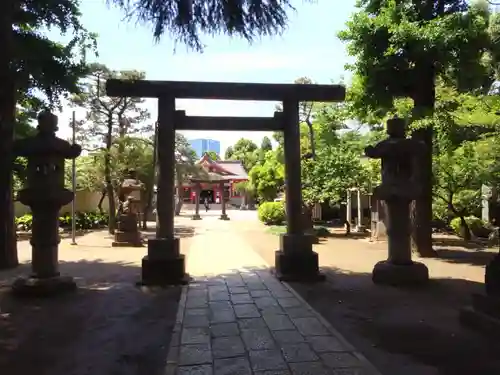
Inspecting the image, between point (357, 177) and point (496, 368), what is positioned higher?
point (357, 177)

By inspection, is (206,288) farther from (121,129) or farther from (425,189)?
(121,129)

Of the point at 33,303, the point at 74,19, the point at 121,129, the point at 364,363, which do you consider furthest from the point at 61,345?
the point at 121,129

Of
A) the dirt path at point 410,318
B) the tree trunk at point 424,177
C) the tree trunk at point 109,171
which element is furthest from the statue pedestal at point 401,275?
the tree trunk at point 109,171

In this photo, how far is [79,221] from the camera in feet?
74.9

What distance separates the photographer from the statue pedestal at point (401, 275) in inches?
321

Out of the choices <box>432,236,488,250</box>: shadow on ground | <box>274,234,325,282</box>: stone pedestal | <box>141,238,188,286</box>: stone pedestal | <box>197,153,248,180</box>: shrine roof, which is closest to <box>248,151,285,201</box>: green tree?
<box>197,153,248,180</box>: shrine roof

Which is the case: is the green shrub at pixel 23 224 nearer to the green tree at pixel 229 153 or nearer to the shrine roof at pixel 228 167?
the shrine roof at pixel 228 167

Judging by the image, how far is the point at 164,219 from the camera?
334 inches

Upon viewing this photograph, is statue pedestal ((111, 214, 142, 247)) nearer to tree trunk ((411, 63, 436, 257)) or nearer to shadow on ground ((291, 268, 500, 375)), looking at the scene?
shadow on ground ((291, 268, 500, 375))

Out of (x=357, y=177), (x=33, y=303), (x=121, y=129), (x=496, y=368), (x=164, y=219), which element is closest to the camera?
(x=496, y=368)

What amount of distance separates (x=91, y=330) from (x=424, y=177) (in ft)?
31.6

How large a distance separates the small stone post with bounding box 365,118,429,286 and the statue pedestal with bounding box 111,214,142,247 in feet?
32.9

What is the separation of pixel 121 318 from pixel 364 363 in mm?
3366

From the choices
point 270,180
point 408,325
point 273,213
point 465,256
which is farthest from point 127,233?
point 270,180
